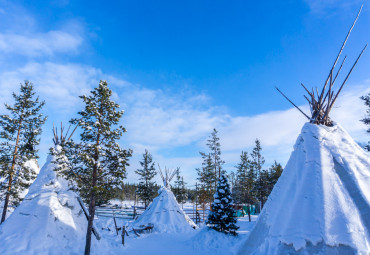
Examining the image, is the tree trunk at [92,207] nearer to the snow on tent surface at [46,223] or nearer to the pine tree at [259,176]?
the snow on tent surface at [46,223]

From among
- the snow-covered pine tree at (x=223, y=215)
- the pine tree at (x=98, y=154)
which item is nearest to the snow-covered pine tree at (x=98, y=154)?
the pine tree at (x=98, y=154)

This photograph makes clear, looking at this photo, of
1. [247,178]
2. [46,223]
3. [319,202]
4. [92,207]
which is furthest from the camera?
[247,178]

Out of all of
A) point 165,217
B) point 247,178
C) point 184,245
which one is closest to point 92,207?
point 184,245

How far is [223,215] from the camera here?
1396 cm

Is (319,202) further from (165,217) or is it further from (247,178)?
(247,178)

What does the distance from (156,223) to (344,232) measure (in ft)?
55.4

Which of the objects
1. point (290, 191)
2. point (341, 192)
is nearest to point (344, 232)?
point (341, 192)

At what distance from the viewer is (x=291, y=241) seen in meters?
5.11

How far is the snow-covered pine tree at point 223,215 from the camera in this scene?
13867 mm

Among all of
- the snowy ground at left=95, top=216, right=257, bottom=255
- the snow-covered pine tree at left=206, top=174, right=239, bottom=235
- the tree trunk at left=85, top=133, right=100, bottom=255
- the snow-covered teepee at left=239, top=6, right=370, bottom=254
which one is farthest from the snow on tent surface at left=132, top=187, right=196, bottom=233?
the snow-covered teepee at left=239, top=6, right=370, bottom=254

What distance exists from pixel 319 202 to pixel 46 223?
12.5 m

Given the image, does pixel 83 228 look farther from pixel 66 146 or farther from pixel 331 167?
pixel 331 167

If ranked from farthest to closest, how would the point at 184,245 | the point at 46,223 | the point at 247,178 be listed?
the point at 247,178
the point at 184,245
the point at 46,223

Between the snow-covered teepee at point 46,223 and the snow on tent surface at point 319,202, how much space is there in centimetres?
939
